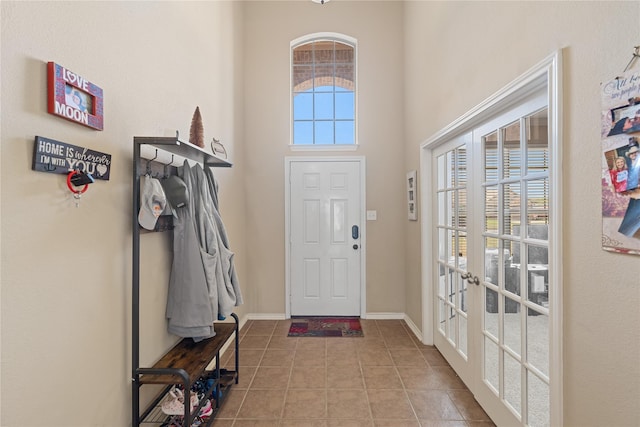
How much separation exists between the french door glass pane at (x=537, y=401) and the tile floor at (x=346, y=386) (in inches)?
17.5

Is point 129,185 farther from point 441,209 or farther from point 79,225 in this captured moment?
point 441,209

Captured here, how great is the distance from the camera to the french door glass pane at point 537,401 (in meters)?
1.53

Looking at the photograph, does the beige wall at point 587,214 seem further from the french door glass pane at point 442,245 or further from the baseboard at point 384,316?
the baseboard at point 384,316

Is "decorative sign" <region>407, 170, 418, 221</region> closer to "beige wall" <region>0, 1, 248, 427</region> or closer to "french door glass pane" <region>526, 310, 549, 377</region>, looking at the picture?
"french door glass pane" <region>526, 310, 549, 377</region>

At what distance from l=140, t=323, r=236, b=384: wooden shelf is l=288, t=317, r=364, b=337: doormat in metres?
1.42

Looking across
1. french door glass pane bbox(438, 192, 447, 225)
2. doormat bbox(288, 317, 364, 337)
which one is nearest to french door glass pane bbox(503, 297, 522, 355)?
french door glass pane bbox(438, 192, 447, 225)

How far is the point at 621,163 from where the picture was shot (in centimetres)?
105

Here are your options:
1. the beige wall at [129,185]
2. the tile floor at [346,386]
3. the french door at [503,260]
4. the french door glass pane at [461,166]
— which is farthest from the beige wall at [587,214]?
the tile floor at [346,386]

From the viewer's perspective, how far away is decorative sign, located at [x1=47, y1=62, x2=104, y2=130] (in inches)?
44.7

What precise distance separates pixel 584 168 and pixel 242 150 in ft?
10.8

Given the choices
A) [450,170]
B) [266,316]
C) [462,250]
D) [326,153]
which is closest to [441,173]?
[450,170]

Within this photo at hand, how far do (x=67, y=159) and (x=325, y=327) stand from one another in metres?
2.99

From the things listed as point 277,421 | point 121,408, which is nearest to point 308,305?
point 277,421

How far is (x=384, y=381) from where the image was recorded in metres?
2.49
